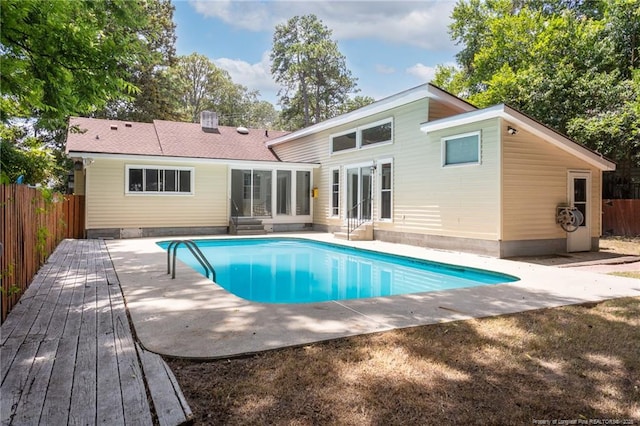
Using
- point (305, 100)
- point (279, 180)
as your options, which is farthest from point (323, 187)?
point (305, 100)

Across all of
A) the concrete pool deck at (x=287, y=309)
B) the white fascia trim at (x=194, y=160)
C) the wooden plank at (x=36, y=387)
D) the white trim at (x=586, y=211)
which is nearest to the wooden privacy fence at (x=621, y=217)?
the white trim at (x=586, y=211)

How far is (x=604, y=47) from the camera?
1617cm

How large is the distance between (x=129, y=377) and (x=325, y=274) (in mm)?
5896

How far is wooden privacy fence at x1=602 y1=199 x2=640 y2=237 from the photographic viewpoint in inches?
572

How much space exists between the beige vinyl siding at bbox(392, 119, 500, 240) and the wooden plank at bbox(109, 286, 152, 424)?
7853mm

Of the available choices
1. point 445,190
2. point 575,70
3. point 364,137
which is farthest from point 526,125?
point 575,70

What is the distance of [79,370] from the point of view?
265 cm

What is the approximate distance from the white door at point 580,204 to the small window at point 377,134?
16.8 feet

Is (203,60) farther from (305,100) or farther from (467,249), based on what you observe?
(467,249)

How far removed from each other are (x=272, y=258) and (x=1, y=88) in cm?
795

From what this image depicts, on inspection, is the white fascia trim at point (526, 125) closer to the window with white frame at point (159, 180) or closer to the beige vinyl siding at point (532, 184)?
the beige vinyl siding at point (532, 184)

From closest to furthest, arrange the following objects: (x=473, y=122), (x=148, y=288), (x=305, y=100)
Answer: (x=148, y=288)
(x=473, y=122)
(x=305, y=100)

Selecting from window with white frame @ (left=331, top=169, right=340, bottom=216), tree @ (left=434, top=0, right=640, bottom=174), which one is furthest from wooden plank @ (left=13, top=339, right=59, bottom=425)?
tree @ (left=434, top=0, right=640, bottom=174)

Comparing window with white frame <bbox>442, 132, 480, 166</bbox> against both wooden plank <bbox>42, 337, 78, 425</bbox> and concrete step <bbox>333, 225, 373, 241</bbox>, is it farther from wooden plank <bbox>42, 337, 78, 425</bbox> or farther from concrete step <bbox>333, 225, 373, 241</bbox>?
wooden plank <bbox>42, 337, 78, 425</bbox>
